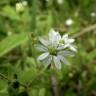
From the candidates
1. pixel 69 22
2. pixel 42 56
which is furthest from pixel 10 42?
pixel 69 22

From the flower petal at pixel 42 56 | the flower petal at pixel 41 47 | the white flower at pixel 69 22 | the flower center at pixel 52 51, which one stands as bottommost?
the flower petal at pixel 42 56

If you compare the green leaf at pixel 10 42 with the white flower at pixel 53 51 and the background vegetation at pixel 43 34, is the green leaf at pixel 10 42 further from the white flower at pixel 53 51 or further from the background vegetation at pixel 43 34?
the white flower at pixel 53 51

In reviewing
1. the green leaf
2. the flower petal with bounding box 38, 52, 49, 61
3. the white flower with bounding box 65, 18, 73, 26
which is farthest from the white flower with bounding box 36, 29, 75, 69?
the white flower with bounding box 65, 18, 73, 26

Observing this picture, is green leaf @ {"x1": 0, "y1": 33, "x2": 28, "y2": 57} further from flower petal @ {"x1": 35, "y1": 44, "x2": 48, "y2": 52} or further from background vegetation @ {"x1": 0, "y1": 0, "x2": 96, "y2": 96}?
flower petal @ {"x1": 35, "y1": 44, "x2": 48, "y2": 52}

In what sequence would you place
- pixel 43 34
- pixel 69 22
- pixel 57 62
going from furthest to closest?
pixel 69 22 < pixel 43 34 < pixel 57 62

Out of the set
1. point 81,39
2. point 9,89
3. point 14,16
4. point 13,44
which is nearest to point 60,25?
point 81,39

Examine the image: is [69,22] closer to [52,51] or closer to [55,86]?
[55,86]

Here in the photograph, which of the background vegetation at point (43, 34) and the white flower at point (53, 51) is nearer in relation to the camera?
the white flower at point (53, 51)

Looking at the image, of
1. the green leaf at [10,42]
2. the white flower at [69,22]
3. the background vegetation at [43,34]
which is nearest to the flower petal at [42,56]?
the background vegetation at [43,34]
